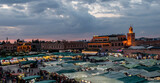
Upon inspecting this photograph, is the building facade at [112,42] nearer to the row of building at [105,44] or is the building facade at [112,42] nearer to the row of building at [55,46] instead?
the row of building at [105,44]

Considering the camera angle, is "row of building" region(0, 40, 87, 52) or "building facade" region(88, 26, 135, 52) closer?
"building facade" region(88, 26, 135, 52)

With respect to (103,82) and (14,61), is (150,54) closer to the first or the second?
(103,82)

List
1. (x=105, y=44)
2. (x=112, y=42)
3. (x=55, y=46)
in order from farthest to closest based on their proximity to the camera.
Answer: (x=55, y=46) → (x=105, y=44) → (x=112, y=42)

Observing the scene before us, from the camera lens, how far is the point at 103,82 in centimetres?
1795

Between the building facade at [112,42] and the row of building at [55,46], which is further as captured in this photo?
the row of building at [55,46]

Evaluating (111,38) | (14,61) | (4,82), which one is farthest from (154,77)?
(111,38)

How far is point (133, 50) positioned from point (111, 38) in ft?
97.5

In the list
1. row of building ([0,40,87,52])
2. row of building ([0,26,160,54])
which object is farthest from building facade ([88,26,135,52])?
row of building ([0,40,87,52])

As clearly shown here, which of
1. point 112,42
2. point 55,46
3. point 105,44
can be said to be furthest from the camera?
point 55,46

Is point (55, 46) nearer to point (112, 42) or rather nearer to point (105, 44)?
point (105, 44)

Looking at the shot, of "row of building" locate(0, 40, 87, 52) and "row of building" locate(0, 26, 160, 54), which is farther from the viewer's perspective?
"row of building" locate(0, 40, 87, 52)

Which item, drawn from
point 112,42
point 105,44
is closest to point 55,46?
point 105,44

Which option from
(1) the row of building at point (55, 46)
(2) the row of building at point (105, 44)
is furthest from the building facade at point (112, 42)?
(1) the row of building at point (55, 46)

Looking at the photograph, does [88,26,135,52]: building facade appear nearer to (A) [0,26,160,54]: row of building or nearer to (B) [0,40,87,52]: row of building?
(A) [0,26,160,54]: row of building
